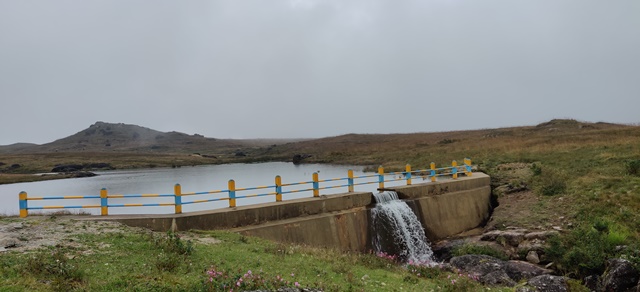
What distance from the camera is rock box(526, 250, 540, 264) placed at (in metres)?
14.5

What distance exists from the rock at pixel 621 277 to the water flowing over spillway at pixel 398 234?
6024 mm

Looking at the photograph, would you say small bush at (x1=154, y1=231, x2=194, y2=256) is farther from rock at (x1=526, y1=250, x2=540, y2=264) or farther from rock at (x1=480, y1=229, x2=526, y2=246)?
rock at (x1=480, y1=229, x2=526, y2=246)

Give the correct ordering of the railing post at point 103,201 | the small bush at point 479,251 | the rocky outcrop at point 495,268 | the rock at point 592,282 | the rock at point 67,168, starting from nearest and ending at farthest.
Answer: the rock at point 592,282
the rocky outcrop at point 495,268
the railing post at point 103,201
the small bush at point 479,251
the rock at point 67,168

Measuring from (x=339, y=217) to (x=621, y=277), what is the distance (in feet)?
29.2

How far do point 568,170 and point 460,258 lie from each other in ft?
41.2

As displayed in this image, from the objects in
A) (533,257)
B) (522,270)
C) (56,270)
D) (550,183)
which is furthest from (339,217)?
(550,183)

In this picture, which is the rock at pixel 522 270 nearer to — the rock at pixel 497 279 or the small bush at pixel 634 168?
the rock at pixel 497 279

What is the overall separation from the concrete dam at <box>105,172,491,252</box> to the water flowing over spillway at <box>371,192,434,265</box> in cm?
36

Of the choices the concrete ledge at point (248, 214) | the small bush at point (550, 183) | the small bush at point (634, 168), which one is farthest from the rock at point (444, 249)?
the small bush at point (634, 168)

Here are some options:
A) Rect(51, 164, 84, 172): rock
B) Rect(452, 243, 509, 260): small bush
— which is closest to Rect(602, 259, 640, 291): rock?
Rect(452, 243, 509, 260): small bush

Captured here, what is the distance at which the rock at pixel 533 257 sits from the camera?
47.5 feet

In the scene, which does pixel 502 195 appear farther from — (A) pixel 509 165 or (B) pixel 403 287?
(B) pixel 403 287

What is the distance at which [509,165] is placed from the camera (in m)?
26.5

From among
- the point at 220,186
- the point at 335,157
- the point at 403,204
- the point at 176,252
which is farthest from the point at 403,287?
the point at 335,157
